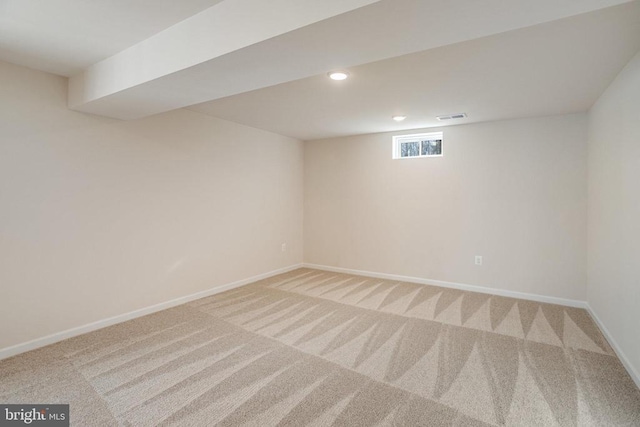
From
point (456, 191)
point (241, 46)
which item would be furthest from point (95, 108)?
point (456, 191)

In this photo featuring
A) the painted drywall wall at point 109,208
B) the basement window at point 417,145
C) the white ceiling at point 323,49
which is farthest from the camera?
the basement window at point 417,145

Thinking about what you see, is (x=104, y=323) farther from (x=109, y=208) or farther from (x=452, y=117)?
(x=452, y=117)

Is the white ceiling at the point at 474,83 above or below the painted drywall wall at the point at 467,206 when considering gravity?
above

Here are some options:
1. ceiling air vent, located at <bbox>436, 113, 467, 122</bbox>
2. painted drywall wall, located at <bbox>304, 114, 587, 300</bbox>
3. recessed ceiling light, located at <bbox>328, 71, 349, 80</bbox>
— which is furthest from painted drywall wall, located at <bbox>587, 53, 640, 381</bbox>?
recessed ceiling light, located at <bbox>328, 71, 349, 80</bbox>

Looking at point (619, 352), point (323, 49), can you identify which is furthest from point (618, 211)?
point (323, 49)

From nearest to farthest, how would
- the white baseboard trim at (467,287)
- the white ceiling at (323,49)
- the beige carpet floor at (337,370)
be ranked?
the white ceiling at (323,49) → the beige carpet floor at (337,370) → the white baseboard trim at (467,287)

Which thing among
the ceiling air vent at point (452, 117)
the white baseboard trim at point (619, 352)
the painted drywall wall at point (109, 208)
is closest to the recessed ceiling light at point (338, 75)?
the ceiling air vent at point (452, 117)

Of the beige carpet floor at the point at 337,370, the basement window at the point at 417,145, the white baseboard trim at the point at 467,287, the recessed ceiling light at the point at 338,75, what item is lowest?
the beige carpet floor at the point at 337,370

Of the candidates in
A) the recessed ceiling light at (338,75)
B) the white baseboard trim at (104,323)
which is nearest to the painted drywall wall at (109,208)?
the white baseboard trim at (104,323)

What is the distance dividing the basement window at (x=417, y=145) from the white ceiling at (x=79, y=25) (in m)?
3.61

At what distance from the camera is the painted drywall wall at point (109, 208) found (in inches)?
97.3

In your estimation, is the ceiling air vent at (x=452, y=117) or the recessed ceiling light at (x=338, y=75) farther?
the ceiling air vent at (x=452, y=117)

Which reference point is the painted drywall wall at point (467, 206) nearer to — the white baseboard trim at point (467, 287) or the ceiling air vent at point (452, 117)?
the white baseboard trim at point (467, 287)

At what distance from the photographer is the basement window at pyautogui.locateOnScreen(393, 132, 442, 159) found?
448 centimetres
